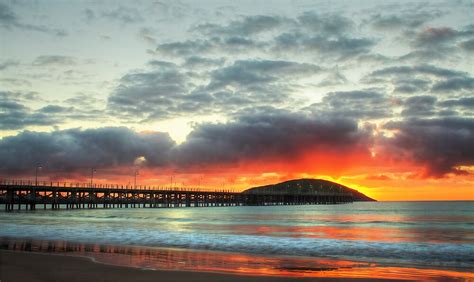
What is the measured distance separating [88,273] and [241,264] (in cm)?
545

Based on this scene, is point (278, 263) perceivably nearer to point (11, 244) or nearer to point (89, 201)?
point (11, 244)

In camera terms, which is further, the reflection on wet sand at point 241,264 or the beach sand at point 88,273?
the reflection on wet sand at point 241,264

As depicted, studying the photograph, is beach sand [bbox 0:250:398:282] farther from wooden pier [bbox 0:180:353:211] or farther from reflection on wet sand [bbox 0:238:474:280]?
wooden pier [bbox 0:180:353:211]

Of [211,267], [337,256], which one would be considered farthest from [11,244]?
[337,256]

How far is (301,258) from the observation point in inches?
771

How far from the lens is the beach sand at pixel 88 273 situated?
13.0m

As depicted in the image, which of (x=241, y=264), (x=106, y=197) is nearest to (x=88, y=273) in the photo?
(x=241, y=264)

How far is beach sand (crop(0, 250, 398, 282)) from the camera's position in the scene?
13.0 m

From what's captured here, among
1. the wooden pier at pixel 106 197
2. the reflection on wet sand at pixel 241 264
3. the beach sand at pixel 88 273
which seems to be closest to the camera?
the beach sand at pixel 88 273

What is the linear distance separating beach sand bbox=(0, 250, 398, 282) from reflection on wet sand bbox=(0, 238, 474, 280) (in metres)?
0.89

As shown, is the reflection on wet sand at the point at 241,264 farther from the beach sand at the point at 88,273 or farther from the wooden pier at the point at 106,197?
the wooden pier at the point at 106,197

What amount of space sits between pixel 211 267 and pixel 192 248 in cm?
789

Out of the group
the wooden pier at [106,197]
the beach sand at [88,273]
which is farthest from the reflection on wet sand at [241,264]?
the wooden pier at [106,197]

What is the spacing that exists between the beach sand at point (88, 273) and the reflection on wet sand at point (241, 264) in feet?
2.91
